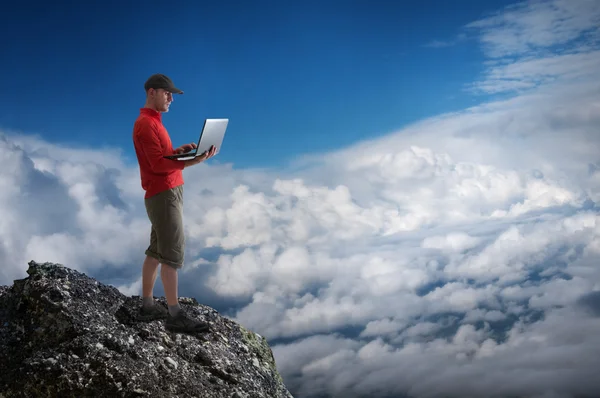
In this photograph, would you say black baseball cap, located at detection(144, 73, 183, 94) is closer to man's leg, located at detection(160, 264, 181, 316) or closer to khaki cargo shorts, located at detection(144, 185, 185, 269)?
khaki cargo shorts, located at detection(144, 185, 185, 269)

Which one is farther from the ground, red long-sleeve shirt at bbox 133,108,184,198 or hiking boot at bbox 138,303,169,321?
red long-sleeve shirt at bbox 133,108,184,198

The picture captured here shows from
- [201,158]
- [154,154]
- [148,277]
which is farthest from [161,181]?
[148,277]

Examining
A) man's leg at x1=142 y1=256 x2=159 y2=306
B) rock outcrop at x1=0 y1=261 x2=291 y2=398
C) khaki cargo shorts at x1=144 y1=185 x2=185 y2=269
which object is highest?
khaki cargo shorts at x1=144 y1=185 x2=185 y2=269

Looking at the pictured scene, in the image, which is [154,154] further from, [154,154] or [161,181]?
[161,181]

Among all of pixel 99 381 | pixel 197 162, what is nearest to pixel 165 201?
pixel 197 162

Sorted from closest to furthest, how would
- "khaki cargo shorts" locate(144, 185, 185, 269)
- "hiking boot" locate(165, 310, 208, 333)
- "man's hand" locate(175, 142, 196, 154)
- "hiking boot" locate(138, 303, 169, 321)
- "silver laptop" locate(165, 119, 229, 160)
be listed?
"silver laptop" locate(165, 119, 229, 160) < "khaki cargo shorts" locate(144, 185, 185, 269) < "man's hand" locate(175, 142, 196, 154) < "hiking boot" locate(138, 303, 169, 321) < "hiking boot" locate(165, 310, 208, 333)

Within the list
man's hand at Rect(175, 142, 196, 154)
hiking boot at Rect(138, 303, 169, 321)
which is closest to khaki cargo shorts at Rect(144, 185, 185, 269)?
man's hand at Rect(175, 142, 196, 154)

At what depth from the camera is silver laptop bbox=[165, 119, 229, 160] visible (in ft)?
26.3

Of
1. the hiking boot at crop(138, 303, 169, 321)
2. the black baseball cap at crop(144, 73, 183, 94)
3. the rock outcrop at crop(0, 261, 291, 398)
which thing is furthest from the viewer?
the hiking boot at crop(138, 303, 169, 321)

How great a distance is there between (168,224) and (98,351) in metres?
1.92

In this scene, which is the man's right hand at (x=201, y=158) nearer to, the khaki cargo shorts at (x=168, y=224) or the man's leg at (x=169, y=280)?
the khaki cargo shorts at (x=168, y=224)

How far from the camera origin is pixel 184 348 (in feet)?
29.6

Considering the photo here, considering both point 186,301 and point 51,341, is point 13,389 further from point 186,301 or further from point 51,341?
point 186,301

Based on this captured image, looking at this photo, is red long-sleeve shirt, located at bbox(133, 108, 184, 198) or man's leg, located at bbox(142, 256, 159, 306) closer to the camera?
red long-sleeve shirt, located at bbox(133, 108, 184, 198)
